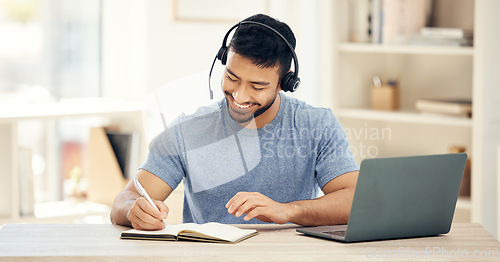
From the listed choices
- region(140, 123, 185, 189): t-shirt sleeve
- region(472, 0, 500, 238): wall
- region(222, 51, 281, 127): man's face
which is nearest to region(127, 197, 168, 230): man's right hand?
region(140, 123, 185, 189): t-shirt sleeve

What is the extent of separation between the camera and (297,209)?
1554mm

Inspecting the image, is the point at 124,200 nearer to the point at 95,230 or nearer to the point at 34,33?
the point at 95,230

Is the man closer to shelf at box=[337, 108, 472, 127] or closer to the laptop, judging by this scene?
the laptop

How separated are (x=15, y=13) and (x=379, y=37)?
5.95 ft

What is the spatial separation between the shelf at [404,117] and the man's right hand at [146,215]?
5.43 feet

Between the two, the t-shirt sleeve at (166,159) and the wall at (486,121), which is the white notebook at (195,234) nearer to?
the t-shirt sleeve at (166,159)

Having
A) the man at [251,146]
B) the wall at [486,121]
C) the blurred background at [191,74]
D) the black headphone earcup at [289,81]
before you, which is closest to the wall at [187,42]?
the blurred background at [191,74]

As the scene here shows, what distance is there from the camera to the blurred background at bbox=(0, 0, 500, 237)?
2723mm

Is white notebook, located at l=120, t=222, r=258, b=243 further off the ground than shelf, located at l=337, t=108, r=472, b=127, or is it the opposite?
shelf, located at l=337, t=108, r=472, b=127

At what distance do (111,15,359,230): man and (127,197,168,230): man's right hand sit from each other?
209mm

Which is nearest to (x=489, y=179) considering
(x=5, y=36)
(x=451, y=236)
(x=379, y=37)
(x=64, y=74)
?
(x=379, y=37)

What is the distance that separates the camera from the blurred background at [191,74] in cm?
272

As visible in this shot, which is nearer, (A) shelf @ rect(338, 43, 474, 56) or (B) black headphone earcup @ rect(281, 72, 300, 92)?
(B) black headphone earcup @ rect(281, 72, 300, 92)

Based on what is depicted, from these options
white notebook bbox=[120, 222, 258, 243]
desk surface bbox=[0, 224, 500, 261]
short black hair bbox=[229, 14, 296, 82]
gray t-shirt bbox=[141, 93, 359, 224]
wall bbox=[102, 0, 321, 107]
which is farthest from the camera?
wall bbox=[102, 0, 321, 107]
